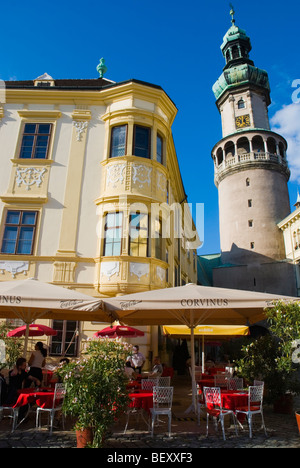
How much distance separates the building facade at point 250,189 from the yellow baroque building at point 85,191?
22.9m

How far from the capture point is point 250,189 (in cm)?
4012

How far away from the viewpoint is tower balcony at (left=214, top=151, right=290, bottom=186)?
40.2 meters

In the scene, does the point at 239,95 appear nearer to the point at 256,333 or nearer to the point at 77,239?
the point at 256,333

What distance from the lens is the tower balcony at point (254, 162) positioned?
40.2 m

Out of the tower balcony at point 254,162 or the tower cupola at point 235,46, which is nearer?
the tower balcony at point 254,162

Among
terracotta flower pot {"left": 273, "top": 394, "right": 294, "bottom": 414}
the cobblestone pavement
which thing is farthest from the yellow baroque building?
the cobblestone pavement

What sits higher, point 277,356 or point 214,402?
point 277,356

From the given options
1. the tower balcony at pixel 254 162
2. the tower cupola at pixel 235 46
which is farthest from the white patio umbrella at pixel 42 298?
the tower cupola at pixel 235 46

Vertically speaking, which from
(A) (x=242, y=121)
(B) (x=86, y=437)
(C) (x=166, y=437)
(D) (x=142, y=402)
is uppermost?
(A) (x=242, y=121)

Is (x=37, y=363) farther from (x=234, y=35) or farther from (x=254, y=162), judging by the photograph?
(x=234, y=35)

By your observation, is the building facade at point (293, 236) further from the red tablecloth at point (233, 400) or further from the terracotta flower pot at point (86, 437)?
the terracotta flower pot at point (86, 437)

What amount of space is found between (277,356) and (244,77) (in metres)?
45.4

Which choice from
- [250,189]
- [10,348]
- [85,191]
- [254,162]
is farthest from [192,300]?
[254,162]

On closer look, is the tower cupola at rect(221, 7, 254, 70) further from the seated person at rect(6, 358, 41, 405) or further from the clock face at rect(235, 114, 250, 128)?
the seated person at rect(6, 358, 41, 405)
